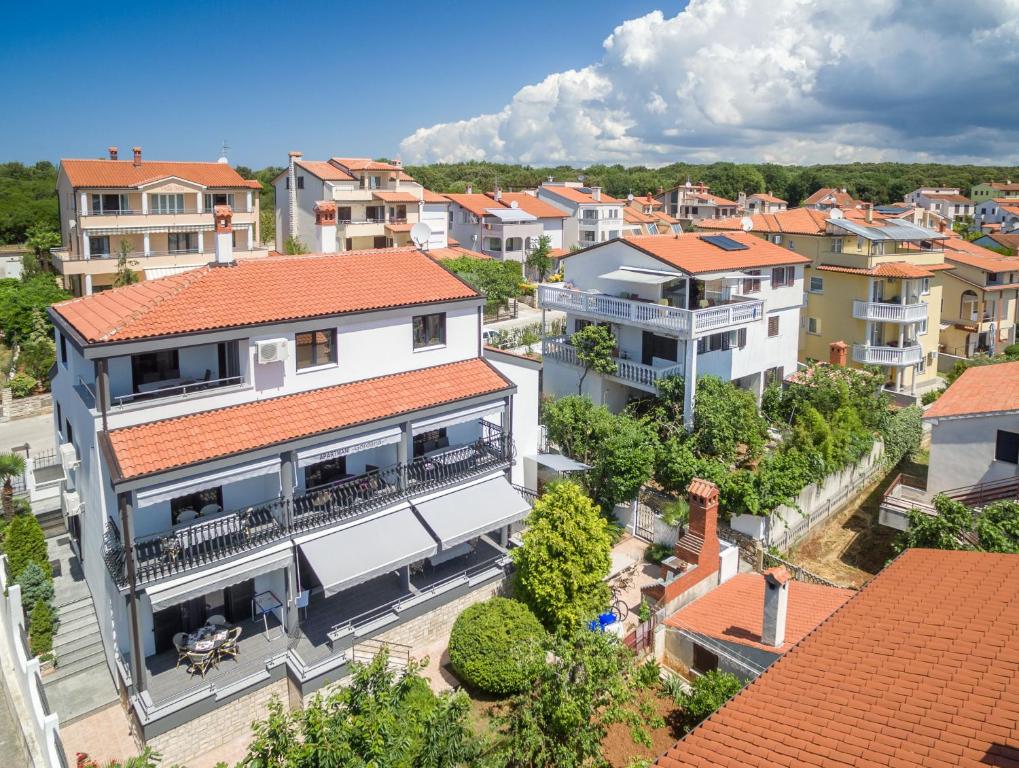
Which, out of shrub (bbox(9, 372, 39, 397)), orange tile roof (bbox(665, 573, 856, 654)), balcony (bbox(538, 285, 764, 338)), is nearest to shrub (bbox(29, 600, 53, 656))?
orange tile roof (bbox(665, 573, 856, 654))

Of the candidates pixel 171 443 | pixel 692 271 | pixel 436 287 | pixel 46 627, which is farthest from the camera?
pixel 692 271

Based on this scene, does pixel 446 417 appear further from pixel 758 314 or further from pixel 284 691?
pixel 758 314

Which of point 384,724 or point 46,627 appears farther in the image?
point 46,627

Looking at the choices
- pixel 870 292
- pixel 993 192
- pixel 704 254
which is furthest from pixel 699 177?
pixel 704 254

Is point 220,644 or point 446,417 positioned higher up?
point 446,417

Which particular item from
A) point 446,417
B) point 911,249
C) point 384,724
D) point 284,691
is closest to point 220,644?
point 284,691

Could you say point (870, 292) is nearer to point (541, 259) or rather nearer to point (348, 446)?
point (541, 259)
